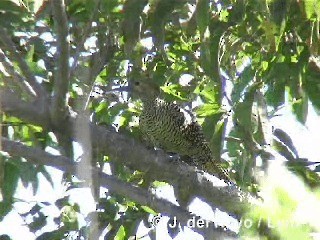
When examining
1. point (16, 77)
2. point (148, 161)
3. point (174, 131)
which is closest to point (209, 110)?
point (148, 161)

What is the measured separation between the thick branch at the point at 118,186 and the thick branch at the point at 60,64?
0.18 m

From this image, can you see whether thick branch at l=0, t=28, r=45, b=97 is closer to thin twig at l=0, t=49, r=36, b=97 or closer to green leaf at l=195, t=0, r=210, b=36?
thin twig at l=0, t=49, r=36, b=97

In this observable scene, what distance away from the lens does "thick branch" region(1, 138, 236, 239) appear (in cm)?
235

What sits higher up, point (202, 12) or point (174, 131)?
point (174, 131)

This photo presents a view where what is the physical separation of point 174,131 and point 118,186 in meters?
2.59

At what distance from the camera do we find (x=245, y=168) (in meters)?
2.50

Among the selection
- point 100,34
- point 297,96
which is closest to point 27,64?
point 100,34

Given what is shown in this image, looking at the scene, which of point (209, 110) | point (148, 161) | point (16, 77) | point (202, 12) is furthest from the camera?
point (209, 110)

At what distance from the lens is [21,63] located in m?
2.43

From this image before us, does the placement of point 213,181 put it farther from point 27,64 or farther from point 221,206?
point 27,64

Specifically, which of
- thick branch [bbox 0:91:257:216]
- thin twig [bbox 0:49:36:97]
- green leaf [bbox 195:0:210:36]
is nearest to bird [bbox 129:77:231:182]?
thick branch [bbox 0:91:257:216]

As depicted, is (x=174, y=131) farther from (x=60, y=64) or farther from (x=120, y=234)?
(x=60, y=64)

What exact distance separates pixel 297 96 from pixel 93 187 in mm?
912

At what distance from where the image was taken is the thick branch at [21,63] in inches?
95.4
